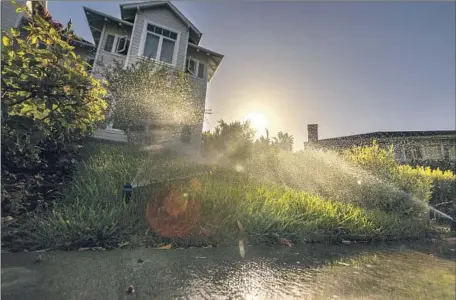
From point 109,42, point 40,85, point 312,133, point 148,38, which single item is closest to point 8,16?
point 109,42

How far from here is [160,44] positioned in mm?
14352

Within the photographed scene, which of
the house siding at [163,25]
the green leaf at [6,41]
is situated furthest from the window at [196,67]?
the green leaf at [6,41]

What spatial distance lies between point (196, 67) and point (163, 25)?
9.41ft

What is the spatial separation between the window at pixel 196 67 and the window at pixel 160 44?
1.43m

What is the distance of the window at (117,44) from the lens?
13.8 m

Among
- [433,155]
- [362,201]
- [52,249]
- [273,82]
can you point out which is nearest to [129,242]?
[52,249]

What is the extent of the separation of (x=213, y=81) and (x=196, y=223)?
1589cm

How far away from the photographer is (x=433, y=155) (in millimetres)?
23484

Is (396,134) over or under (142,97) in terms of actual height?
over

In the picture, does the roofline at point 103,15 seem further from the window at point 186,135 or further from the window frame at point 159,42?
the window at point 186,135

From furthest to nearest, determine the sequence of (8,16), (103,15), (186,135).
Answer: (186,135) → (103,15) → (8,16)

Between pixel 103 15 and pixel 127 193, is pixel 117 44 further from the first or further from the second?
pixel 127 193

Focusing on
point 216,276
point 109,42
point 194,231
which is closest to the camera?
point 216,276

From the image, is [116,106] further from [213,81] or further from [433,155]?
[433,155]
